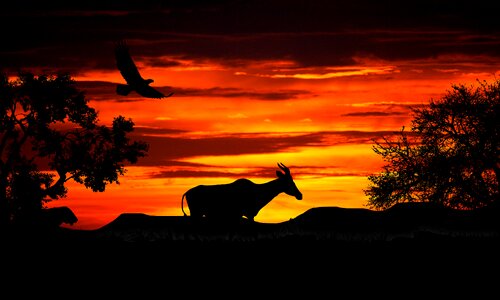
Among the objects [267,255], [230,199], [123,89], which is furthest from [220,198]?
[267,255]

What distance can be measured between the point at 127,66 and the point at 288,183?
34.6 ft

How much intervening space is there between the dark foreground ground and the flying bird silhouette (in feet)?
14.6

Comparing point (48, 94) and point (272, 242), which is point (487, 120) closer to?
point (272, 242)

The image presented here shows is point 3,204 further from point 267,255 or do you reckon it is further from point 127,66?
point 267,255

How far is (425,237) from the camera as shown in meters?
31.7

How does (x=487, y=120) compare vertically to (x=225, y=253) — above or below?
above

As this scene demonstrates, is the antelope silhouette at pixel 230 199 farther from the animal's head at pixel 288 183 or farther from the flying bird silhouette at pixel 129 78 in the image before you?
the flying bird silhouette at pixel 129 78

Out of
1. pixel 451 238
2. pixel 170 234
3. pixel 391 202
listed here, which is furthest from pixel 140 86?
pixel 391 202

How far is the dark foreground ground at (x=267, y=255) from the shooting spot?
28922 mm

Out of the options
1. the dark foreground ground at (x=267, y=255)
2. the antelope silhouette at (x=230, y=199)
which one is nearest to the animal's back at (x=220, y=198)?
the antelope silhouette at (x=230, y=199)

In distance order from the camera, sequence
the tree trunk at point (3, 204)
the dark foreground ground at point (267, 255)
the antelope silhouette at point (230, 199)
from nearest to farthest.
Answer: the dark foreground ground at point (267, 255) < the antelope silhouette at point (230, 199) < the tree trunk at point (3, 204)

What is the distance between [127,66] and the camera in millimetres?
33406

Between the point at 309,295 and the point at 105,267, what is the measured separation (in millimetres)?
6732

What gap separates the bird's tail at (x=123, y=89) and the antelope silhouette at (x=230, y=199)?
291 inches
